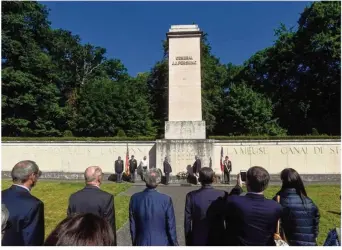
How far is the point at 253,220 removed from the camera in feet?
10.9

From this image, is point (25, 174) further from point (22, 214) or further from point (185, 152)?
point (185, 152)

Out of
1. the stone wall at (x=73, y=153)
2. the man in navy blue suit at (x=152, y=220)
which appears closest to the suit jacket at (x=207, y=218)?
the man in navy blue suit at (x=152, y=220)

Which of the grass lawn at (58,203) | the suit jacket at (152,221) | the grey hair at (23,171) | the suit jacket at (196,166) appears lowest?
the grass lawn at (58,203)

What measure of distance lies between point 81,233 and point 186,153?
57.5ft

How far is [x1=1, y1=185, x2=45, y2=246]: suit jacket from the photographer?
3367 mm

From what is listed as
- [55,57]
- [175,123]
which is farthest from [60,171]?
[55,57]

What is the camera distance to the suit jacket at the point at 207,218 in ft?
13.1

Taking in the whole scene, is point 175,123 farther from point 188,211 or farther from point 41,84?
point 41,84

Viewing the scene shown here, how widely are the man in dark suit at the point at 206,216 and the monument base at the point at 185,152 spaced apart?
48.4 ft

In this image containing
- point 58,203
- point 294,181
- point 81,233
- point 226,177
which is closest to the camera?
point 81,233

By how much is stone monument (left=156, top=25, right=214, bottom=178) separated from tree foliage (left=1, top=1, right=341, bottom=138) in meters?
13.9

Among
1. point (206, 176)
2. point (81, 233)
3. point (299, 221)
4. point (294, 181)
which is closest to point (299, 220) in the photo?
point (299, 221)

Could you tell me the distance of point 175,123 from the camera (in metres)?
19.6

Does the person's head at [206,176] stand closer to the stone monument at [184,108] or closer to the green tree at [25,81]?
the stone monument at [184,108]
